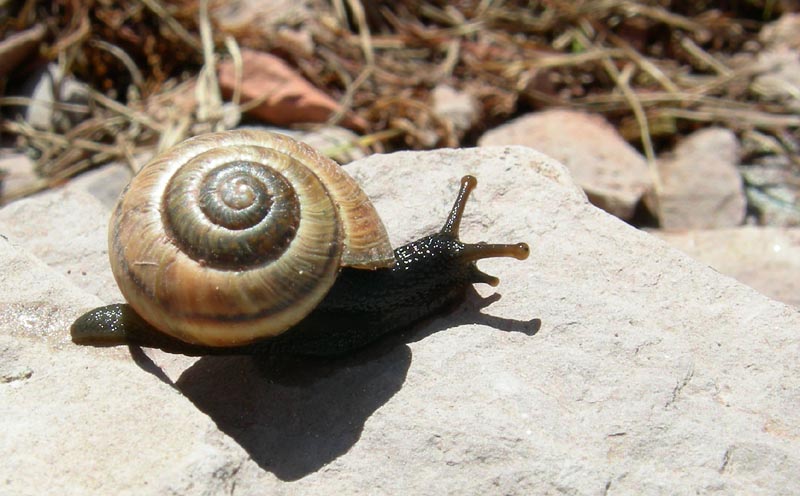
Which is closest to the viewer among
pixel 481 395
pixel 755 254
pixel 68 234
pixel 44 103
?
pixel 481 395

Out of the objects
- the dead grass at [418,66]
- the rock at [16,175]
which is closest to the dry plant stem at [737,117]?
the dead grass at [418,66]

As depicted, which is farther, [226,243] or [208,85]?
[208,85]

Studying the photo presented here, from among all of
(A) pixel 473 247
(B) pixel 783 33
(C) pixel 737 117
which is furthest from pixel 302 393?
(B) pixel 783 33

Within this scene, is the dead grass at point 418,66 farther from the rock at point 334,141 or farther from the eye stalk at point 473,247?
the eye stalk at point 473,247

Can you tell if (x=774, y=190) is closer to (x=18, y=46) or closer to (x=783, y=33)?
(x=783, y=33)

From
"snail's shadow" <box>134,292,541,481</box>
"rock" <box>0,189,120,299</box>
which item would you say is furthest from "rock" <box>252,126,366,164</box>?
"snail's shadow" <box>134,292,541,481</box>

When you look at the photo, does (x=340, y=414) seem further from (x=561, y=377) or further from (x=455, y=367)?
(x=561, y=377)

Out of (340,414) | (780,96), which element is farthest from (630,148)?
(340,414)
